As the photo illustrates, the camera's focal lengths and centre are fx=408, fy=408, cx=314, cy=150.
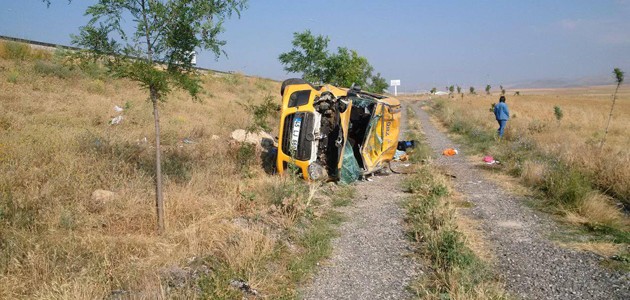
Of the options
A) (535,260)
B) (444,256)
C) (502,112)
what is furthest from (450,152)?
(444,256)

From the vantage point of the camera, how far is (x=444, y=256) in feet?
16.2

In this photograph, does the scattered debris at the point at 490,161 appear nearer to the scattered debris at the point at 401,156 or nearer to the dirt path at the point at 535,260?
the scattered debris at the point at 401,156

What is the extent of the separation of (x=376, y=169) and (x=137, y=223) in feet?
20.7

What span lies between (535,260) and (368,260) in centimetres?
214

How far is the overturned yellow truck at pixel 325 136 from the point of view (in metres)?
8.70

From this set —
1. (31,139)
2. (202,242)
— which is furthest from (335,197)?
(31,139)

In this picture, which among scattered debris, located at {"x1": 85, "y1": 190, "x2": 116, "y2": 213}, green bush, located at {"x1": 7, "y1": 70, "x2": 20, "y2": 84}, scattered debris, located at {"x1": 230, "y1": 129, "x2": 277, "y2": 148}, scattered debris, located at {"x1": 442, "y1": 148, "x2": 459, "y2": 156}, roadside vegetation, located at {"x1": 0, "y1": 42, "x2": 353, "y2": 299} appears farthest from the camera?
scattered debris, located at {"x1": 442, "y1": 148, "x2": 459, "y2": 156}

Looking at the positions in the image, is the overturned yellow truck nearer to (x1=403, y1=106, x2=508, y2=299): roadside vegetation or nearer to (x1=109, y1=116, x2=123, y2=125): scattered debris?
(x1=403, y1=106, x2=508, y2=299): roadside vegetation

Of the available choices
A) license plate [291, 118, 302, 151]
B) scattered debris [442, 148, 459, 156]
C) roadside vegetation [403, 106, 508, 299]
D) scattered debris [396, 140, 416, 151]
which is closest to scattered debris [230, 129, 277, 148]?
license plate [291, 118, 302, 151]

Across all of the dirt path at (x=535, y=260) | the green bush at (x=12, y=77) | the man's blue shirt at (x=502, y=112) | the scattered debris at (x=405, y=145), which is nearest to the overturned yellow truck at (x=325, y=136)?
the dirt path at (x=535, y=260)

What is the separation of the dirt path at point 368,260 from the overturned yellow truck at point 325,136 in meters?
1.42

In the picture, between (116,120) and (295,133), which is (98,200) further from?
(116,120)

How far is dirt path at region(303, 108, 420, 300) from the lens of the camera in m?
4.38

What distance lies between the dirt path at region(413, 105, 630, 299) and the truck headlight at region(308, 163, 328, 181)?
9.92ft
